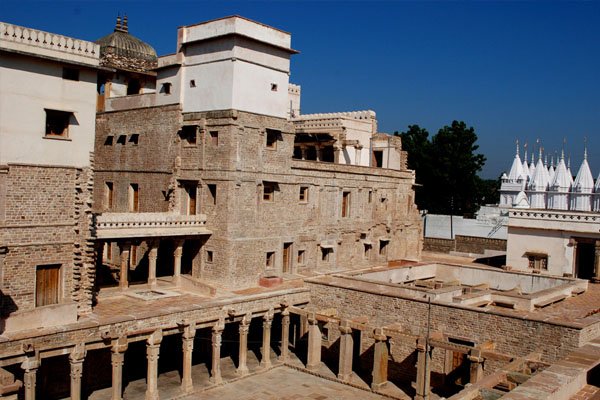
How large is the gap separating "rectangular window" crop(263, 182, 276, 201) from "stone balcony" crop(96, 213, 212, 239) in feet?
10.3

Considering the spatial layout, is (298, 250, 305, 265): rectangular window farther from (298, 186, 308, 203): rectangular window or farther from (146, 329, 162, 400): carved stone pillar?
(146, 329, 162, 400): carved stone pillar

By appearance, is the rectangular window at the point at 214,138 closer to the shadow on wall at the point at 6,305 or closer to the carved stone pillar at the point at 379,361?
the carved stone pillar at the point at 379,361

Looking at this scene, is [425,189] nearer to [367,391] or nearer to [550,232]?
[550,232]

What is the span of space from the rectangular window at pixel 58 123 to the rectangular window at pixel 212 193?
7.85 m

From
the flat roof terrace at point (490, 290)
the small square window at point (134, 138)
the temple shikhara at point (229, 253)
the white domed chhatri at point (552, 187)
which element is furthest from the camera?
the white domed chhatri at point (552, 187)

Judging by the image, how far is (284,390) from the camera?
79.3 feet

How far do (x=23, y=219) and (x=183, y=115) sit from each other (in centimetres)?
1091

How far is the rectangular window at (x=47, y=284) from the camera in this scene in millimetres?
21219

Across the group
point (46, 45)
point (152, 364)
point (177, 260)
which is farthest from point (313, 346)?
point (46, 45)

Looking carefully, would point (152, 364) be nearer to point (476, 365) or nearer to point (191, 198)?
point (191, 198)

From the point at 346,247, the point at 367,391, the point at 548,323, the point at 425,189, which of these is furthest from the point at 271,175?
the point at 425,189

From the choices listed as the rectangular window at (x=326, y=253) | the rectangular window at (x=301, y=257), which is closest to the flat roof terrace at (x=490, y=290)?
the rectangular window at (x=301, y=257)

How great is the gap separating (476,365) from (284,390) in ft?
24.8

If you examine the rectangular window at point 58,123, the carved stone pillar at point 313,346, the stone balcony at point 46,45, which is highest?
the stone balcony at point 46,45
